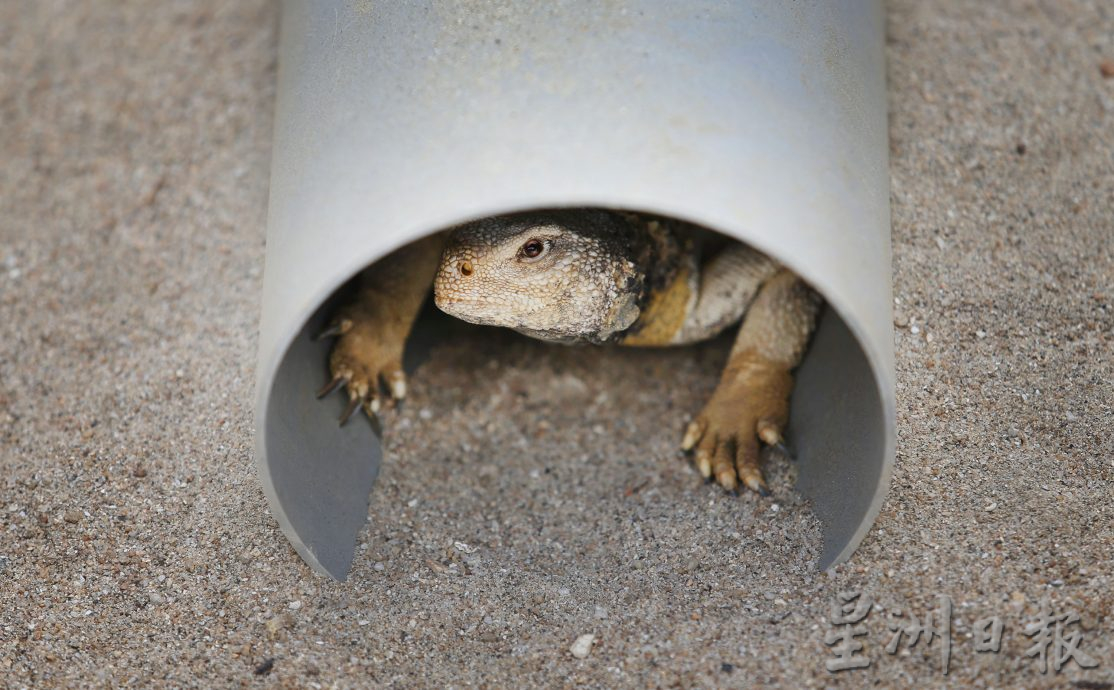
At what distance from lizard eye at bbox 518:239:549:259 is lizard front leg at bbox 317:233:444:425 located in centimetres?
74

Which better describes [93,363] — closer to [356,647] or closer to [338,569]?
[338,569]

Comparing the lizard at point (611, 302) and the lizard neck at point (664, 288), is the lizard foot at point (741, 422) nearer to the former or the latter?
the lizard at point (611, 302)

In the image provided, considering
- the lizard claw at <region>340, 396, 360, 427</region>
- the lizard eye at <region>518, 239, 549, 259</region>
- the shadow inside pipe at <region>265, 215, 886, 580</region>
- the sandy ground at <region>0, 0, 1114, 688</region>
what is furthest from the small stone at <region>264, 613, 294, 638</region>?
the lizard eye at <region>518, 239, 549, 259</region>

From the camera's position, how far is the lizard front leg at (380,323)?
3.21m

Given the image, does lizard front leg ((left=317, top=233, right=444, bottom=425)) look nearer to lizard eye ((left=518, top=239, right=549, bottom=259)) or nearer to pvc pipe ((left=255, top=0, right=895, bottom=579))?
pvc pipe ((left=255, top=0, right=895, bottom=579))

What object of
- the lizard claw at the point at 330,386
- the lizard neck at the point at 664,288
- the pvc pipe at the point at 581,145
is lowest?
the lizard claw at the point at 330,386

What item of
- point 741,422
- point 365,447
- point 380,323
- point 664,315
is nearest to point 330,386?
point 365,447

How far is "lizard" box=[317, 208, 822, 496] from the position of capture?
2799 millimetres

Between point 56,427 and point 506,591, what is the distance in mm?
1490

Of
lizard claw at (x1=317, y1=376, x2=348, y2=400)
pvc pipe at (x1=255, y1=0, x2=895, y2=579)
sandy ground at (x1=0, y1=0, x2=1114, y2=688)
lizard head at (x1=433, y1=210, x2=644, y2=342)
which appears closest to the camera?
pvc pipe at (x1=255, y1=0, x2=895, y2=579)

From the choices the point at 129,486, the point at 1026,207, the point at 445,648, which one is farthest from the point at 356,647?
the point at 1026,207

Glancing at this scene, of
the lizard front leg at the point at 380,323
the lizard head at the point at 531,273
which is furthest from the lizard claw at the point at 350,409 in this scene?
the lizard head at the point at 531,273

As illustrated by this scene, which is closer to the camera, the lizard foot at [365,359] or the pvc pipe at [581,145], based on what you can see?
the pvc pipe at [581,145]

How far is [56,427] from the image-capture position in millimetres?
3154
